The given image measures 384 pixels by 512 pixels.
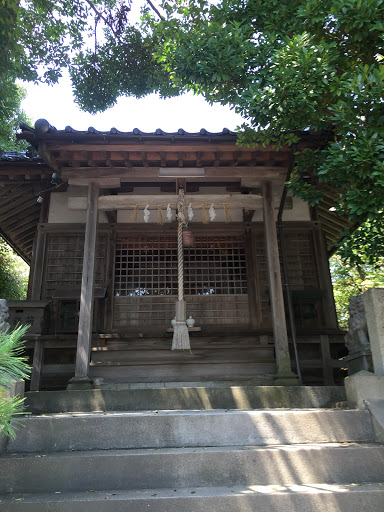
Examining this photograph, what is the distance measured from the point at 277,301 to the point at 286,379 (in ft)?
3.59

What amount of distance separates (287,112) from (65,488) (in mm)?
3878

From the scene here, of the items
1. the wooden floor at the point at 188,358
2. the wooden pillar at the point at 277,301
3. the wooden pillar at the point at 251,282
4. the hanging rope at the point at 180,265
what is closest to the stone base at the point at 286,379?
the wooden pillar at the point at 277,301

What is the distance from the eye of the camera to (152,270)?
8.07m

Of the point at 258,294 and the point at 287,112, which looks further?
the point at 258,294

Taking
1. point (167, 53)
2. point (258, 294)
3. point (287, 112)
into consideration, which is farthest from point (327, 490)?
point (258, 294)

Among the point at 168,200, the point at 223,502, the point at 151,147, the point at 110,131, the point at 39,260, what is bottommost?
the point at 223,502

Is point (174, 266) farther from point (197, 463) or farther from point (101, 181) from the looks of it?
point (197, 463)

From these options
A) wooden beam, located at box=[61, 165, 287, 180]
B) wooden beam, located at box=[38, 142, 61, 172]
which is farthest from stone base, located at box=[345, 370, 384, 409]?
wooden beam, located at box=[38, 142, 61, 172]

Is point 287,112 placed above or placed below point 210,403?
above

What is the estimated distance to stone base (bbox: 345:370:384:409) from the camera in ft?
13.2

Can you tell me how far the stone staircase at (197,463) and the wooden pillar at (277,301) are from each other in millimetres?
1712

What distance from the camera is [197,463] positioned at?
317 centimetres

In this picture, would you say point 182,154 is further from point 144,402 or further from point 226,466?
point 226,466

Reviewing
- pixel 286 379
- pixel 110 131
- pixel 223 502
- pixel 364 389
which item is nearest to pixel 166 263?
pixel 110 131
